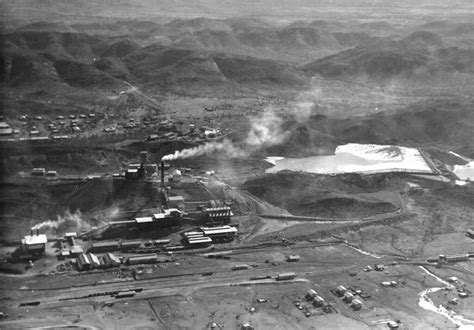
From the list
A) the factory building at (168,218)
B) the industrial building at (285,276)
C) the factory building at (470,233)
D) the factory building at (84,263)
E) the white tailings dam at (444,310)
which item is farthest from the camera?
the factory building at (470,233)

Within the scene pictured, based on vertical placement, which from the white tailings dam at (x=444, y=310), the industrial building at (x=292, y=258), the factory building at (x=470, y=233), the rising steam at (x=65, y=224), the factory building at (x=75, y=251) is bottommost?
the factory building at (x=470, y=233)

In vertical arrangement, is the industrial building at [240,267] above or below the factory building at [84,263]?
below

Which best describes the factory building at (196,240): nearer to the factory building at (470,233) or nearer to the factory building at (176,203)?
the factory building at (176,203)

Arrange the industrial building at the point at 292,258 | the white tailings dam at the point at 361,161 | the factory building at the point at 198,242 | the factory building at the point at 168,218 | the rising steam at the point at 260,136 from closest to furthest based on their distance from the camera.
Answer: the industrial building at the point at 292,258 → the factory building at the point at 198,242 → the factory building at the point at 168,218 → the rising steam at the point at 260,136 → the white tailings dam at the point at 361,161

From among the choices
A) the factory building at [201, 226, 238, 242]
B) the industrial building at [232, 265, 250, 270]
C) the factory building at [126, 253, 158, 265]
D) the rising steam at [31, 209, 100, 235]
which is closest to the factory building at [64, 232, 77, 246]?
the rising steam at [31, 209, 100, 235]

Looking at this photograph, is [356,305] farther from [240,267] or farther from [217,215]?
[217,215]

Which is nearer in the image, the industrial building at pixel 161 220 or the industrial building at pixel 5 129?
the industrial building at pixel 161 220

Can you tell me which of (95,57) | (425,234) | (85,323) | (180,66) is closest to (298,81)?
(180,66)

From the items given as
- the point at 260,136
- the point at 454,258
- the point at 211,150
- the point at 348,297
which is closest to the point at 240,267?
the point at 348,297

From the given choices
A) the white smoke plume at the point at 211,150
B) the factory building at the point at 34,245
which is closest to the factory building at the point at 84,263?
the factory building at the point at 34,245
